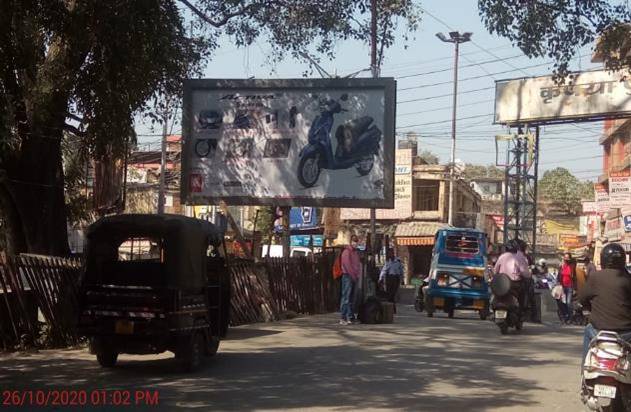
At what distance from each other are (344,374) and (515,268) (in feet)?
23.9

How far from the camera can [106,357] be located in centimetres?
1139

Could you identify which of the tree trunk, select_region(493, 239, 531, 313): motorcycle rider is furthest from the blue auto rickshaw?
the tree trunk

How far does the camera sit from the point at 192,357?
11156mm

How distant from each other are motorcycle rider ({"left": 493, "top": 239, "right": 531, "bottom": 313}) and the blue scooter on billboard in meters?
4.31

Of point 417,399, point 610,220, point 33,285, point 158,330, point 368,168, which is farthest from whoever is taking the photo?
point 610,220

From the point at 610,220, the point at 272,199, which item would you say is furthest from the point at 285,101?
the point at 610,220

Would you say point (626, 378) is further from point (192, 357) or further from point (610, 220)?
point (610, 220)

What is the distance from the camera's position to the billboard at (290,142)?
20328 mm

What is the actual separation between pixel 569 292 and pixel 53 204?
14.2 metres

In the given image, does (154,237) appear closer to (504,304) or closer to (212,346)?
(212,346)

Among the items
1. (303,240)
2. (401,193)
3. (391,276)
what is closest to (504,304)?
(391,276)

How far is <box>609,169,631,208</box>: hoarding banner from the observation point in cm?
2902

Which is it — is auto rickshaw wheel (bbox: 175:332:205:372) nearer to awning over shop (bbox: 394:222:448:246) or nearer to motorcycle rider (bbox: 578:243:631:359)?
motorcycle rider (bbox: 578:243:631:359)

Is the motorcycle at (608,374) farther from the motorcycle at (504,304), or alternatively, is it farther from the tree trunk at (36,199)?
the tree trunk at (36,199)
